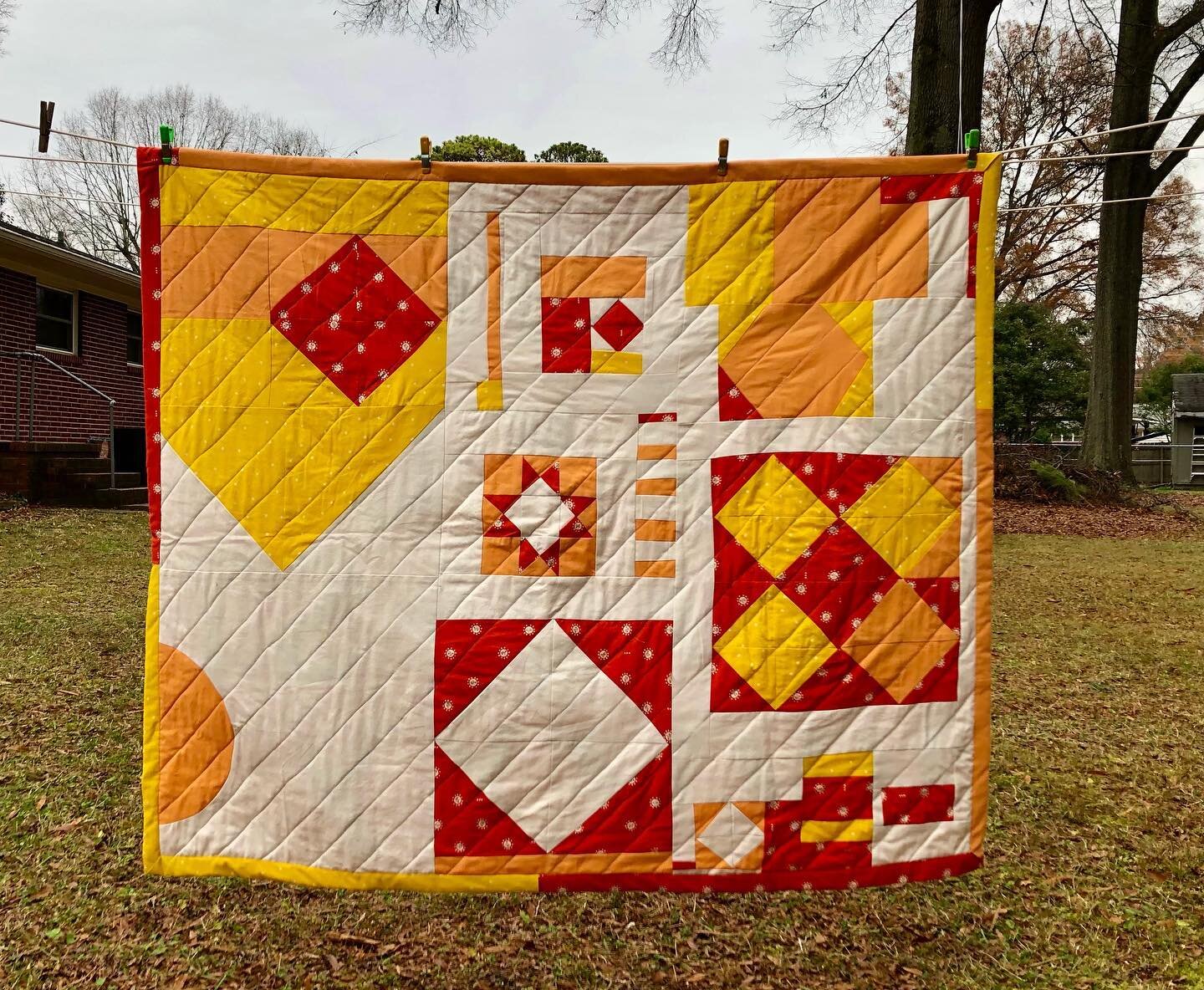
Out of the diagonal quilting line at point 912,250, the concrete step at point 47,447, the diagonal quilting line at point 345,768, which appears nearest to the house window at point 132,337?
the concrete step at point 47,447

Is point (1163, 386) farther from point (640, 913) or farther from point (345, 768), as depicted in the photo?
point (345, 768)

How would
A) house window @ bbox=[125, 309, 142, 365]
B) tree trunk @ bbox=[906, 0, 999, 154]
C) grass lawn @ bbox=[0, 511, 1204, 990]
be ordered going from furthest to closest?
1. house window @ bbox=[125, 309, 142, 365]
2. tree trunk @ bbox=[906, 0, 999, 154]
3. grass lawn @ bbox=[0, 511, 1204, 990]

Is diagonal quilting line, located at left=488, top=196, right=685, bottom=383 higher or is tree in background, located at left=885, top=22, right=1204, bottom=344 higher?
tree in background, located at left=885, top=22, right=1204, bottom=344

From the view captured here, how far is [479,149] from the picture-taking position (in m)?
12.2

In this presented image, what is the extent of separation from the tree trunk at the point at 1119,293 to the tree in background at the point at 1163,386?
71.0 ft

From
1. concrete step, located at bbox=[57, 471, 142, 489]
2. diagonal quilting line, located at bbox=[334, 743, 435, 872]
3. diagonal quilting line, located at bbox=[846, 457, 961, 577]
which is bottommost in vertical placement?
diagonal quilting line, located at bbox=[334, 743, 435, 872]

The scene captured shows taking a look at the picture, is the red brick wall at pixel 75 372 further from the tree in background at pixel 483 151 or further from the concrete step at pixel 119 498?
the tree in background at pixel 483 151

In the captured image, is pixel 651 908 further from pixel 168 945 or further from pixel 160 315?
pixel 160 315

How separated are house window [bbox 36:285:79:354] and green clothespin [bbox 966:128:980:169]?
1084 cm

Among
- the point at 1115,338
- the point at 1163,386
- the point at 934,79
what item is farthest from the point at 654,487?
the point at 1163,386

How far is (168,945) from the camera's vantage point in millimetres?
1734

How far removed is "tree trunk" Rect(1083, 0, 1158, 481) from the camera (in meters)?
9.49

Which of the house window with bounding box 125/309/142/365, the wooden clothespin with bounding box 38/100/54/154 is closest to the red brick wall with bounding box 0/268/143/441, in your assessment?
the house window with bounding box 125/309/142/365

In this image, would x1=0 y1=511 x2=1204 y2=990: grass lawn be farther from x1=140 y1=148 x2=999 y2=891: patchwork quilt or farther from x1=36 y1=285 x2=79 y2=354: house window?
x1=36 y1=285 x2=79 y2=354: house window
